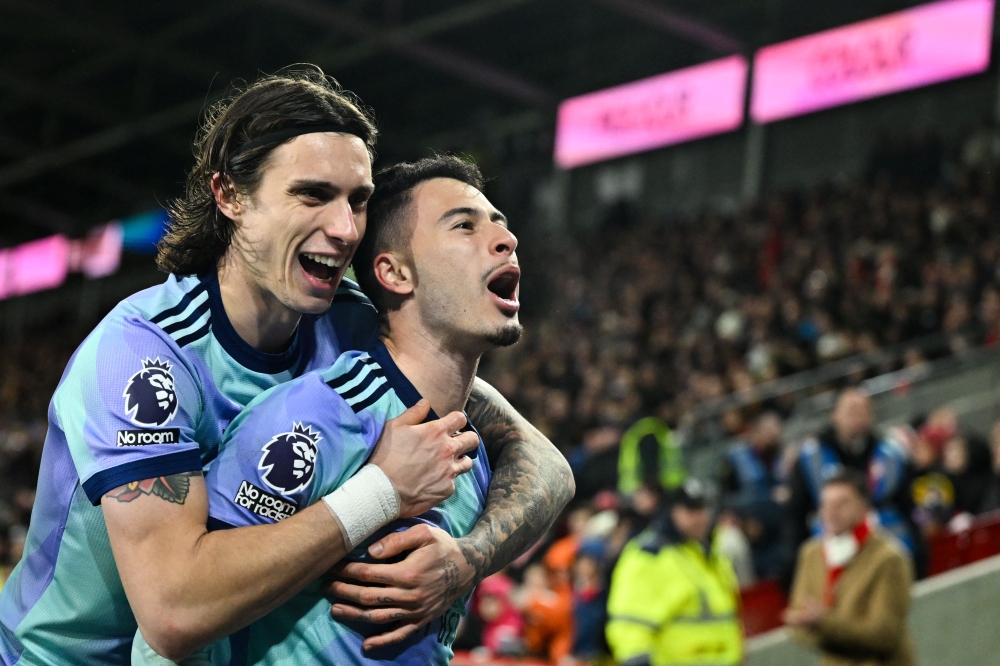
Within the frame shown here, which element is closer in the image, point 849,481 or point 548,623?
point 849,481

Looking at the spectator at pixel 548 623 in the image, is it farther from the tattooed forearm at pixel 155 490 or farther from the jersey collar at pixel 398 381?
the tattooed forearm at pixel 155 490

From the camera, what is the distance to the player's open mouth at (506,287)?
269 centimetres

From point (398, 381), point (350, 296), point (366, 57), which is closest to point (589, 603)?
point (350, 296)

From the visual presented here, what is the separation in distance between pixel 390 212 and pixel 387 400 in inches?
21.0

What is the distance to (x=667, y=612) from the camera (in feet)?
21.0

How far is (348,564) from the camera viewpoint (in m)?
2.34

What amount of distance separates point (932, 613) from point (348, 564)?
6.45 metres

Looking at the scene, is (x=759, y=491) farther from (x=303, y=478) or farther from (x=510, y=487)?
(x=303, y=478)

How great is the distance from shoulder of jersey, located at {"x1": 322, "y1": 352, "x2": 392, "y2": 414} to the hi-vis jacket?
13.7ft

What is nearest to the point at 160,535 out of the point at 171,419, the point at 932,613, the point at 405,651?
the point at 171,419

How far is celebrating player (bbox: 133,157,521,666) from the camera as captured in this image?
2.26 m

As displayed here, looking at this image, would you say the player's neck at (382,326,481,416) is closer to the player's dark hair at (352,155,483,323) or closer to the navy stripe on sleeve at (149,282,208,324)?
the player's dark hair at (352,155,483,323)

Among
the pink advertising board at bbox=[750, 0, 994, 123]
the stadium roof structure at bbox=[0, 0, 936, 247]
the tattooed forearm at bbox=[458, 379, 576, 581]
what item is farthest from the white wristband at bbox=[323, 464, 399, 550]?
the stadium roof structure at bbox=[0, 0, 936, 247]

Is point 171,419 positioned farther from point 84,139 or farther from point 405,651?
point 84,139
